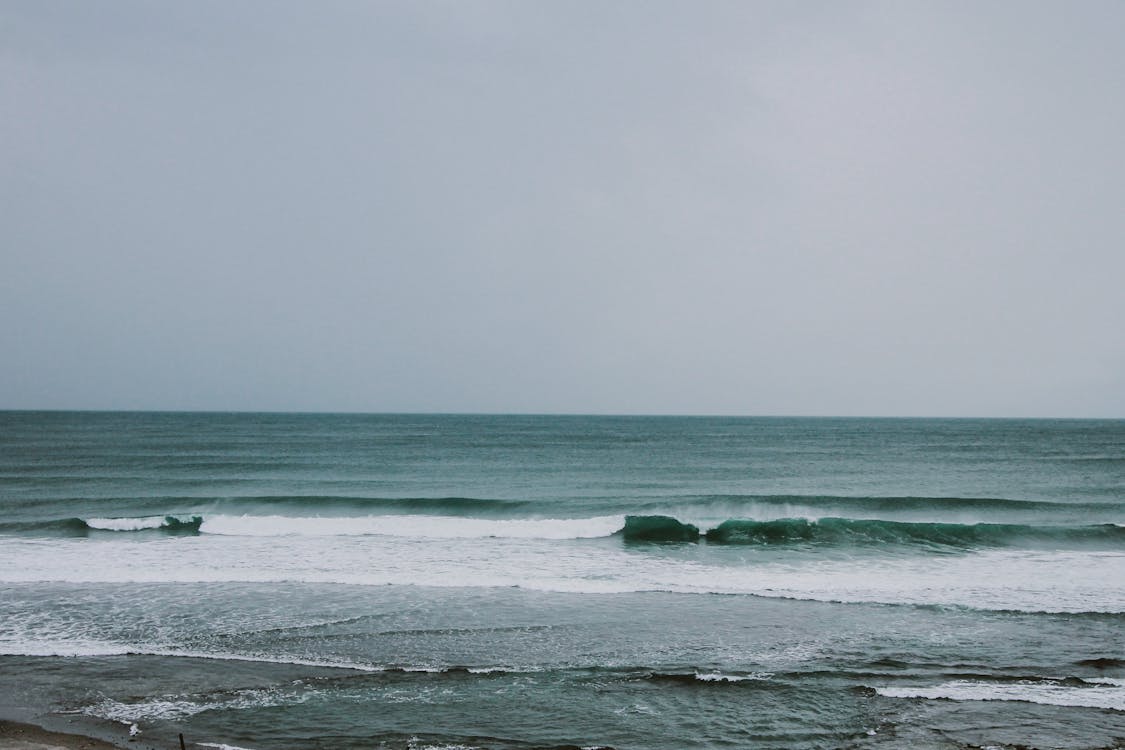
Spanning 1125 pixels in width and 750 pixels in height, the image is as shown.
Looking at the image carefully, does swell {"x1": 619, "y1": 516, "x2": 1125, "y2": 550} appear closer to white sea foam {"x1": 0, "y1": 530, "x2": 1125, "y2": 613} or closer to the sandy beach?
white sea foam {"x1": 0, "y1": 530, "x2": 1125, "y2": 613}

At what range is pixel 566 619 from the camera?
13523 mm

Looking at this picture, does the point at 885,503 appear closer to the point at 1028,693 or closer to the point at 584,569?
the point at 584,569

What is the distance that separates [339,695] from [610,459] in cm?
4314

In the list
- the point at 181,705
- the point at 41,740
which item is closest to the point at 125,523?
the point at 181,705

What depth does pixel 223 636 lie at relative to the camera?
1237cm

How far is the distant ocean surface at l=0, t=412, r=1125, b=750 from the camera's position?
8.93 m

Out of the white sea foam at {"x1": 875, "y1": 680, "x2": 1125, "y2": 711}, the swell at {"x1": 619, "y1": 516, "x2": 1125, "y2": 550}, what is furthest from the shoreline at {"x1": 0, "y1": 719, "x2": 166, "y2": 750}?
the swell at {"x1": 619, "y1": 516, "x2": 1125, "y2": 550}

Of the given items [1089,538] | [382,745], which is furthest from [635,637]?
[1089,538]

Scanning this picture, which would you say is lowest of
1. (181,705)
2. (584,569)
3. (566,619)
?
(584,569)

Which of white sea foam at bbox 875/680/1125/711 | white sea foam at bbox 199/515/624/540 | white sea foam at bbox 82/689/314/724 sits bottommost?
white sea foam at bbox 199/515/624/540

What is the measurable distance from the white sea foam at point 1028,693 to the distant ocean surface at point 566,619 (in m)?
0.05

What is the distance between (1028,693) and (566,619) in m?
6.99

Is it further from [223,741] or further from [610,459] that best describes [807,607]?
[610,459]

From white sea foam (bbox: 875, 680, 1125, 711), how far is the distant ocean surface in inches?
1.8
